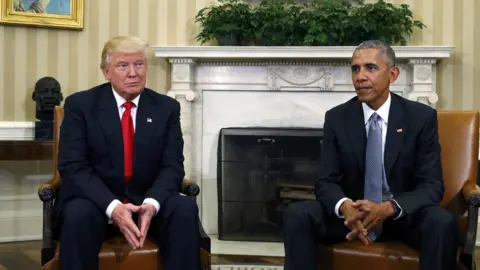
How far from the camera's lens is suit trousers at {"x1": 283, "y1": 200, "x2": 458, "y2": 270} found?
1852 mm

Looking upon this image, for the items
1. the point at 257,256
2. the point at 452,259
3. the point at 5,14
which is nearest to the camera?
the point at 452,259

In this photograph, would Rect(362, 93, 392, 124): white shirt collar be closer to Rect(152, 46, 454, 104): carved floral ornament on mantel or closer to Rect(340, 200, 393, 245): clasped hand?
Rect(340, 200, 393, 245): clasped hand

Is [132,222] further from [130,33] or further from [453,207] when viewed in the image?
[130,33]

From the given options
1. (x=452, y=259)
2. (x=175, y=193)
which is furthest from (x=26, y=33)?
(x=452, y=259)

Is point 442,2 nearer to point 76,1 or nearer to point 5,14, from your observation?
point 76,1

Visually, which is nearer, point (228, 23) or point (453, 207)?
point (453, 207)

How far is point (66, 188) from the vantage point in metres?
2.12

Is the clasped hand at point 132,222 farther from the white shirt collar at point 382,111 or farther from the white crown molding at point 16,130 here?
the white crown molding at point 16,130

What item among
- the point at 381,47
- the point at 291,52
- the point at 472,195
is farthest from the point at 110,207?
the point at 291,52

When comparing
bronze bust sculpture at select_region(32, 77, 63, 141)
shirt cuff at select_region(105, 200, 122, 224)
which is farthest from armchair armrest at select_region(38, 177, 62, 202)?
bronze bust sculpture at select_region(32, 77, 63, 141)

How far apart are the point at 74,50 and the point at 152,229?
2440 millimetres

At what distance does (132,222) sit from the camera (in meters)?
1.94

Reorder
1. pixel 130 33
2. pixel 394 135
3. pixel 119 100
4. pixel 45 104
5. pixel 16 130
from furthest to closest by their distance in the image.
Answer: pixel 130 33 → pixel 16 130 → pixel 45 104 → pixel 119 100 → pixel 394 135

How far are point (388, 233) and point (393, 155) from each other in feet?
1.01
